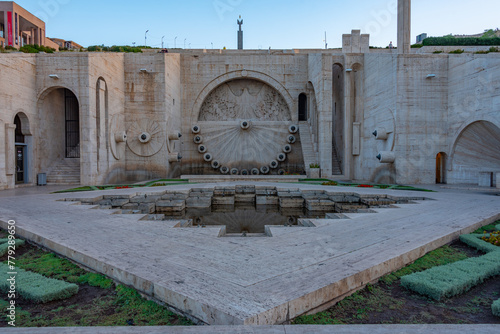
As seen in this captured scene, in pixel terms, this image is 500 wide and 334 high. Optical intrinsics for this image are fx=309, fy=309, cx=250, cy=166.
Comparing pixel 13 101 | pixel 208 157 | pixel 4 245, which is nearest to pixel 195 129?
pixel 208 157

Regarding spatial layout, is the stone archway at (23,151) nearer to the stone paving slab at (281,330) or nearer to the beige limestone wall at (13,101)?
the beige limestone wall at (13,101)

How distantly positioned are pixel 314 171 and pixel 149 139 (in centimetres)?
883

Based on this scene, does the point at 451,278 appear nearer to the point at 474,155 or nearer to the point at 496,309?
the point at 496,309

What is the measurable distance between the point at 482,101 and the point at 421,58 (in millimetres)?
3011

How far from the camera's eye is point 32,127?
13.1m

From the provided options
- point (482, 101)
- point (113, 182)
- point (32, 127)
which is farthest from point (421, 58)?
point (32, 127)

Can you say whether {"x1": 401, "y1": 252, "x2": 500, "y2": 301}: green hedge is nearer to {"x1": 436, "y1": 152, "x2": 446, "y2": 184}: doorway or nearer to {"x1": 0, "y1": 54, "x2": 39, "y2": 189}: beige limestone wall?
{"x1": 436, "y1": 152, "x2": 446, "y2": 184}: doorway

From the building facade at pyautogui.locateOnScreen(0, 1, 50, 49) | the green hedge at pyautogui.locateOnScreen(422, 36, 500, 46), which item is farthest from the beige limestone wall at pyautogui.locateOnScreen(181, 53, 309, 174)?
the building facade at pyautogui.locateOnScreen(0, 1, 50, 49)

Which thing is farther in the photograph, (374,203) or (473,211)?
(374,203)

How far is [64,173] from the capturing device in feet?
46.3

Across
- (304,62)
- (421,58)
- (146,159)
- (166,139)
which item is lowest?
(146,159)

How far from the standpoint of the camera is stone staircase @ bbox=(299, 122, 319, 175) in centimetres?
1733

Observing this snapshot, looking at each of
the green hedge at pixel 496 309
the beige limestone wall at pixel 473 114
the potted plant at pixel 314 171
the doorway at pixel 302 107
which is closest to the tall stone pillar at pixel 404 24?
the beige limestone wall at pixel 473 114

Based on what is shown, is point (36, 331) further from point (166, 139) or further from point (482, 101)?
point (166, 139)
